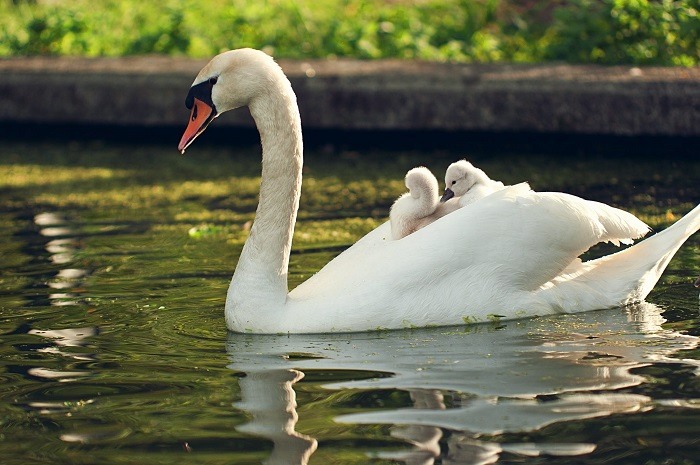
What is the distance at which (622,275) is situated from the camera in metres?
5.64

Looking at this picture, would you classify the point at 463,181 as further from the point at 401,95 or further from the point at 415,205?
the point at 401,95

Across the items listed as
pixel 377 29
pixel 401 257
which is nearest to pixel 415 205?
pixel 401 257

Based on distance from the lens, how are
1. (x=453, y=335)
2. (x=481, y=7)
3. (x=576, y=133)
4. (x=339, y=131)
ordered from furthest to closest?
(x=481, y=7), (x=339, y=131), (x=576, y=133), (x=453, y=335)

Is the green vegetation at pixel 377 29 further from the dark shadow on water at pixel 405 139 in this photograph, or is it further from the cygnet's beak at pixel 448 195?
the cygnet's beak at pixel 448 195

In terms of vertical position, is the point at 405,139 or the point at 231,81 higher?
the point at 231,81

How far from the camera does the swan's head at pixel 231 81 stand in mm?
5352

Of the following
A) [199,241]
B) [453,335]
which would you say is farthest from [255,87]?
[199,241]

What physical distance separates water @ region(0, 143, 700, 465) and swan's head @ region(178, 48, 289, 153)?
83cm

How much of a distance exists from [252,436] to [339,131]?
6.13 m

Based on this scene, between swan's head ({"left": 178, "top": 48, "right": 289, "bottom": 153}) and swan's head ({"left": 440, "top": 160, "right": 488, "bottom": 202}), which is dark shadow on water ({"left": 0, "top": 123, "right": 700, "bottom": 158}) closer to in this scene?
swan's head ({"left": 440, "top": 160, "right": 488, "bottom": 202})

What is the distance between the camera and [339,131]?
10008 millimetres

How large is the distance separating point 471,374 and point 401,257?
809mm

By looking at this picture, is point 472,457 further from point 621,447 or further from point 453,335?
A: point 453,335

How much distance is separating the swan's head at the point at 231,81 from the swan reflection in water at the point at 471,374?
853mm
